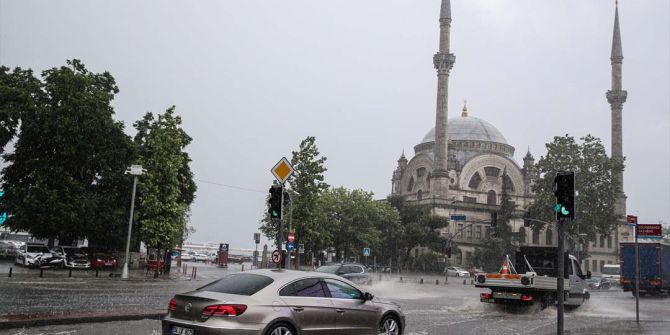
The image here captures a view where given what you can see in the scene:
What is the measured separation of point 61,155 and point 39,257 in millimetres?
6478

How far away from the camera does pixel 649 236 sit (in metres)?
18.6

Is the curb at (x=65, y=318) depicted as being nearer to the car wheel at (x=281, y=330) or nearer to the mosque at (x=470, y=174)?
the car wheel at (x=281, y=330)

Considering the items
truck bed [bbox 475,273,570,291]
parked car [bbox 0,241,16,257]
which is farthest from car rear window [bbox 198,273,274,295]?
parked car [bbox 0,241,16,257]

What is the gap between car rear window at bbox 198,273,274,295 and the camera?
8.75 meters

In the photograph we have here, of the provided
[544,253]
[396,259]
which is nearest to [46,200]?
[544,253]

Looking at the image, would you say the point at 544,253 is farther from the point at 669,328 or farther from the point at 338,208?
the point at 338,208

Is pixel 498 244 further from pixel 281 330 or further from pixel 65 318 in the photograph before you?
pixel 281 330

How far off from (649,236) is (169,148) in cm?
2746

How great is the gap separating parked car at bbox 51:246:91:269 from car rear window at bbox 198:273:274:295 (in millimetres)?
32589

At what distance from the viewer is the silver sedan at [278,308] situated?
816 centimetres

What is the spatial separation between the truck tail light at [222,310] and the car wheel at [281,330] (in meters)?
0.59

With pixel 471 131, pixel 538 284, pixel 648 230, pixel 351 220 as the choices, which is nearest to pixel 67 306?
pixel 538 284

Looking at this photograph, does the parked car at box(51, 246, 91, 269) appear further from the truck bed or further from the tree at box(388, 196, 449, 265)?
the tree at box(388, 196, 449, 265)

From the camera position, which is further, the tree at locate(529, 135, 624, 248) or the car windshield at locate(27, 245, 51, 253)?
the tree at locate(529, 135, 624, 248)
